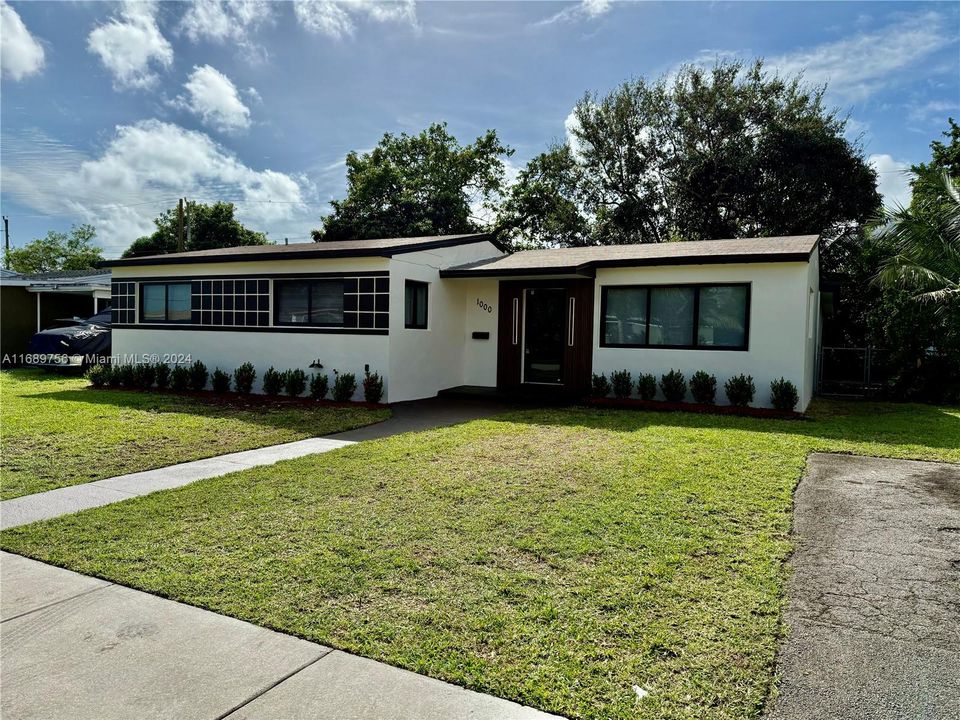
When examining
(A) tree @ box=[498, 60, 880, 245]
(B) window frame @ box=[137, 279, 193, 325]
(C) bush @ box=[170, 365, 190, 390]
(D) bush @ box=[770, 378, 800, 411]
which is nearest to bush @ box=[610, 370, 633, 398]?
(D) bush @ box=[770, 378, 800, 411]

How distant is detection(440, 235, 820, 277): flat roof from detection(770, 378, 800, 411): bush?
2168 mm

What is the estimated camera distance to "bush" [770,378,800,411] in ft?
34.1

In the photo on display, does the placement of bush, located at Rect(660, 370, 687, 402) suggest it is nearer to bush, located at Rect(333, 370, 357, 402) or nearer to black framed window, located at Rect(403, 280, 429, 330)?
black framed window, located at Rect(403, 280, 429, 330)

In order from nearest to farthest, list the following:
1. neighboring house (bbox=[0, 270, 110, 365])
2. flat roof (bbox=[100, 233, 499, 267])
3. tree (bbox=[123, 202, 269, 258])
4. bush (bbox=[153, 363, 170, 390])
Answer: flat roof (bbox=[100, 233, 499, 267]), bush (bbox=[153, 363, 170, 390]), neighboring house (bbox=[0, 270, 110, 365]), tree (bbox=[123, 202, 269, 258])

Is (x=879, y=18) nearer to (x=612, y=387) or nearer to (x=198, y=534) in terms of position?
(x=612, y=387)

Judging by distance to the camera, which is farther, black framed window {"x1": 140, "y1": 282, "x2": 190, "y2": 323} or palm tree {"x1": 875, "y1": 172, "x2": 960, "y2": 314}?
black framed window {"x1": 140, "y1": 282, "x2": 190, "y2": 323}

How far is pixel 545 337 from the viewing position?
13109mm

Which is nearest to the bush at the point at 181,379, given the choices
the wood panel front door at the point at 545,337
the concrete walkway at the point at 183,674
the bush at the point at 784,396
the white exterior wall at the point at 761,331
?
the wood panel front door at the point at 545,337

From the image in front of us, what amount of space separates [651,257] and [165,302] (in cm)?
1166

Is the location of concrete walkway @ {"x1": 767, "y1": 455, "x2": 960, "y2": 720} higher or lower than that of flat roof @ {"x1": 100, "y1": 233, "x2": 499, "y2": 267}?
lower

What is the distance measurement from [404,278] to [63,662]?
32.2ft

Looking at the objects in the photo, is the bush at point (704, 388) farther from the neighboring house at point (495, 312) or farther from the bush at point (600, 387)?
the bush at point (600, 387)

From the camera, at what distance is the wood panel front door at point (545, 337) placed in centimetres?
1252

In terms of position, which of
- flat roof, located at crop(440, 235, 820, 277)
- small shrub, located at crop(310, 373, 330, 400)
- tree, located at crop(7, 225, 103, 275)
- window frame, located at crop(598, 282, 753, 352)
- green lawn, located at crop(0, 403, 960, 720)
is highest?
tree, located at crop(7, 225, 103, 275)
